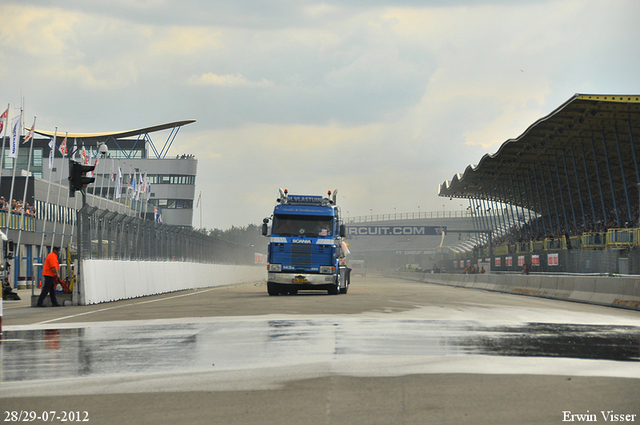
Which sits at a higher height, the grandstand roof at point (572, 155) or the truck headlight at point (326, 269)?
the grandstand roof at point (572, 155)

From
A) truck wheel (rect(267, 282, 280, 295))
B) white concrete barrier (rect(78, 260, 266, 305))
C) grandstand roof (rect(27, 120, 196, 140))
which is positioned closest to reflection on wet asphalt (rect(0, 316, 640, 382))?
white concrete barrier (rect(78, 260, 266, 305))

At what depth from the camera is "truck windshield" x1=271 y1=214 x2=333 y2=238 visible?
29.5m

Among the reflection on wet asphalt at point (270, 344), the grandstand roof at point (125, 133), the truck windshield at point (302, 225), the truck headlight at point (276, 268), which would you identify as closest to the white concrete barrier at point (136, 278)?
the truck headlight at point (276, 268)

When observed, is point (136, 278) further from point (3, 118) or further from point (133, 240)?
point (3, 118)

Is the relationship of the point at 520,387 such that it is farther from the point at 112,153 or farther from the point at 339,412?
the point at 112,153

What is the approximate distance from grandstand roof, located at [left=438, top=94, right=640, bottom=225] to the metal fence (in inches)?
853

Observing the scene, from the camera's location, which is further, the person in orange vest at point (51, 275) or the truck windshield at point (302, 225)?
the truck windshield at point (302, 225)

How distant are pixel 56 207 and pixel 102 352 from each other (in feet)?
182

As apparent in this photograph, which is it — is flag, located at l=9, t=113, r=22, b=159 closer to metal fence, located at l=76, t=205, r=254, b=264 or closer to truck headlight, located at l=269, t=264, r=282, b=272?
metal fence, located at l=76, t=205, r=254, b=264

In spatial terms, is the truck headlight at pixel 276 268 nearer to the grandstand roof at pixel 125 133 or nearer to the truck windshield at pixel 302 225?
the truck windshield at pixel 302 225

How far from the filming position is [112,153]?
11619 cm

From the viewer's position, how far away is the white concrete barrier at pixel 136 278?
23281mm

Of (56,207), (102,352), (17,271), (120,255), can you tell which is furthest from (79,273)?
(56,207)

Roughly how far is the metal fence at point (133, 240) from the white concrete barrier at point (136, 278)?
1.03ft
